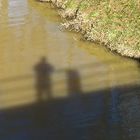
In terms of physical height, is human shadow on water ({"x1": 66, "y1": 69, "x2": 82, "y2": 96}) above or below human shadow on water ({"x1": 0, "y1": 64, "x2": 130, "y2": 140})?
below

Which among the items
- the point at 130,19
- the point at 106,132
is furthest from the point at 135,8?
the point at 106,132

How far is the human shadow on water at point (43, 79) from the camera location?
12266 millimetres

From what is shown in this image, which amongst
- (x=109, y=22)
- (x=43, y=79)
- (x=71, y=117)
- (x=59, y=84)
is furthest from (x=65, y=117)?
(x=109, y=22)

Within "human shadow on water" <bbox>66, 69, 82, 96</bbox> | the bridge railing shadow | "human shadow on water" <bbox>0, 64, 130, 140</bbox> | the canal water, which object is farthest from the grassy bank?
"human shadow on water" <bbox>0, 64, 130, 140</bbox>

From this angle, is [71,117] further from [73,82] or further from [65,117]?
[73,82]

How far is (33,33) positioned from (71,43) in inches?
78.3

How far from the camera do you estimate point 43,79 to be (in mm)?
13172

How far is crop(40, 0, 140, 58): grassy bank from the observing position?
46.8 feet

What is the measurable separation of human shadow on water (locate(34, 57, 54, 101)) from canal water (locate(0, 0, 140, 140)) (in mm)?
30

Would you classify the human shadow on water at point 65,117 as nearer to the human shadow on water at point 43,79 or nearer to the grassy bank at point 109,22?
the human shadow on water at point 43,79

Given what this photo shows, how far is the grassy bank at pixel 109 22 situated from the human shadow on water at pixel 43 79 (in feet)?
6.88

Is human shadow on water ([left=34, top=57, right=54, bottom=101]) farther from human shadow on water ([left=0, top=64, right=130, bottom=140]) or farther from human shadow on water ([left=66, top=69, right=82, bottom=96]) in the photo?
human shadow on water ([left=66, top=69, right=82, bottom=96])

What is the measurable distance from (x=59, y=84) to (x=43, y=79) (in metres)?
0.66

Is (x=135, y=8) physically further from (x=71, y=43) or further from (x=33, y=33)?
(x=33, y=33)
